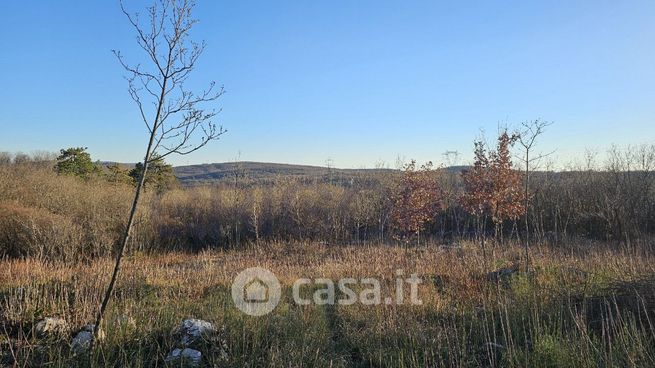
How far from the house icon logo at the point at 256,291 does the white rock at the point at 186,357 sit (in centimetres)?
123

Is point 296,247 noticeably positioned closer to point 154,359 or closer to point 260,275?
point 260,275

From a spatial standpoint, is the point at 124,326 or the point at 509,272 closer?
the point at 124,326

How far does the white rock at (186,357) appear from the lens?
13.0 feet

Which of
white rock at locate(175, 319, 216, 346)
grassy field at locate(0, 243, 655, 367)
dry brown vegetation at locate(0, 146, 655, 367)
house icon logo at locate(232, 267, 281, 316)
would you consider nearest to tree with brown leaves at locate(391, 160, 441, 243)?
dry brown vegetation at locate(0, 146, 655, 367)

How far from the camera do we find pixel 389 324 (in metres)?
4.83

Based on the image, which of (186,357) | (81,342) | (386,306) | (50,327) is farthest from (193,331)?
(386,306)

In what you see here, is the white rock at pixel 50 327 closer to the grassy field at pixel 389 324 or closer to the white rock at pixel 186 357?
the grassy field at pixel 389 324

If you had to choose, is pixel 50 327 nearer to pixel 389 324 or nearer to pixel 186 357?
pixel 186 357

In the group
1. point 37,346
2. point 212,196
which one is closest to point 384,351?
point 37,346

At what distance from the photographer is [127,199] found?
62.3ft

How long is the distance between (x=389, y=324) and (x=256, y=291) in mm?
2764

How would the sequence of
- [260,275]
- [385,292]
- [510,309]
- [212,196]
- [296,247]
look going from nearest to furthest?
[510,309], [385,292], [260,275], [296,247], [212,196]

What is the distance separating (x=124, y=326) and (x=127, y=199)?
15909mm

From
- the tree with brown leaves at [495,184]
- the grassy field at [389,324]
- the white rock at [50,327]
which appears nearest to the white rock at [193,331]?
the grassy field at [389,324]
